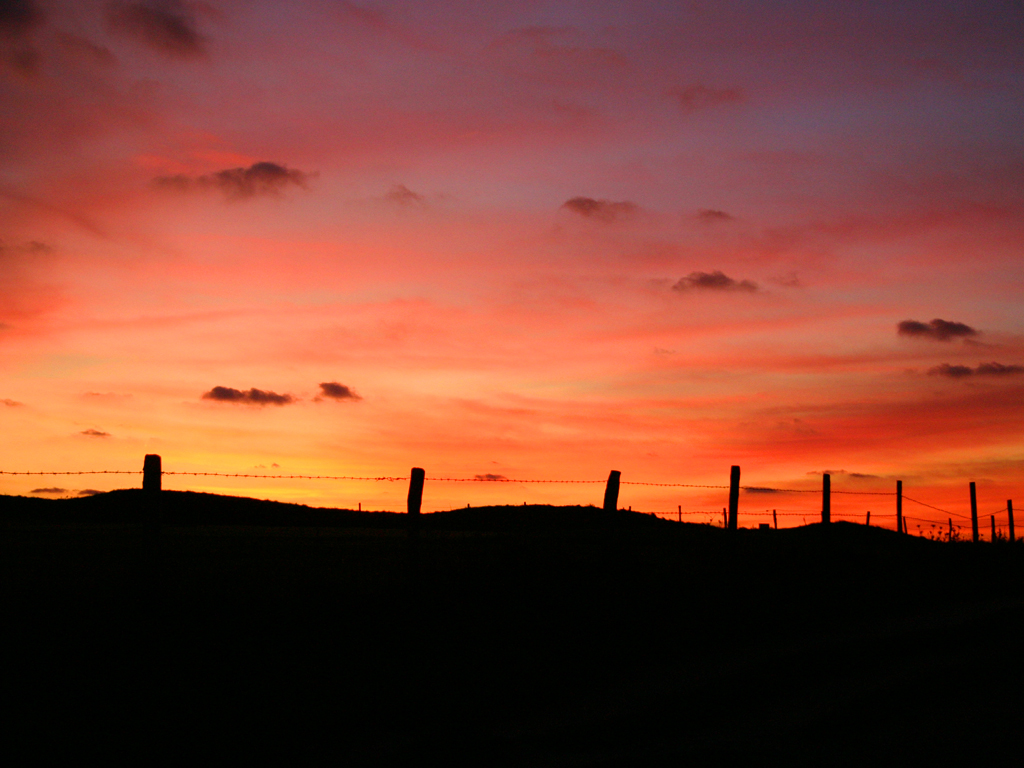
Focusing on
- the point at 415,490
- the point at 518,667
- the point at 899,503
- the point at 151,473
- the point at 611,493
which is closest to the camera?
the point at 518,667

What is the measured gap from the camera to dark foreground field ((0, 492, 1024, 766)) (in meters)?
5.79

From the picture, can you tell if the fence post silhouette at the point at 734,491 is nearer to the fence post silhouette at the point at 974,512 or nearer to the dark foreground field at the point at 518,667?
the dark foreground field at the point at 518,667

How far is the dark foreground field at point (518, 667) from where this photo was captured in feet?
19.0

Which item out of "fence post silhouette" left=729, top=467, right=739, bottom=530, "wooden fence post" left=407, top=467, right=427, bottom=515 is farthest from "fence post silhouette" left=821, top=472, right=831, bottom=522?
"wooden fence post" left=407, top=467, right=427, bottom=515

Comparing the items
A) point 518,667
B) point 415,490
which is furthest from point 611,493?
point 518,667

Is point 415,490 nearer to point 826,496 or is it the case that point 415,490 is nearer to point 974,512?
point 826,496

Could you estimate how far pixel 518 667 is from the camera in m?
7.79

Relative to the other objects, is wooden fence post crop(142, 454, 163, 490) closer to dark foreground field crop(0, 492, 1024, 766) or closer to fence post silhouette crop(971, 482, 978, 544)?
dark foreground field crop(0, 492, 1024, 766)

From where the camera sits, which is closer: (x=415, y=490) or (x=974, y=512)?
(x=415, y=490)

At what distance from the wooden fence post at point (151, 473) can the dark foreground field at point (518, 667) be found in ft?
0.81

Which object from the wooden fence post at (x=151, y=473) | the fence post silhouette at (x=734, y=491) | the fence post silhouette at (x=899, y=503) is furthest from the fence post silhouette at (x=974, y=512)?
the wooden fence post at (x=151, y=473)

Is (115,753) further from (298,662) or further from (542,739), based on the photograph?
(542,739)

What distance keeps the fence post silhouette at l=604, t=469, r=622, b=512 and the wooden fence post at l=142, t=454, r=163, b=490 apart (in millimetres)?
6986

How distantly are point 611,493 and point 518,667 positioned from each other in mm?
6247
